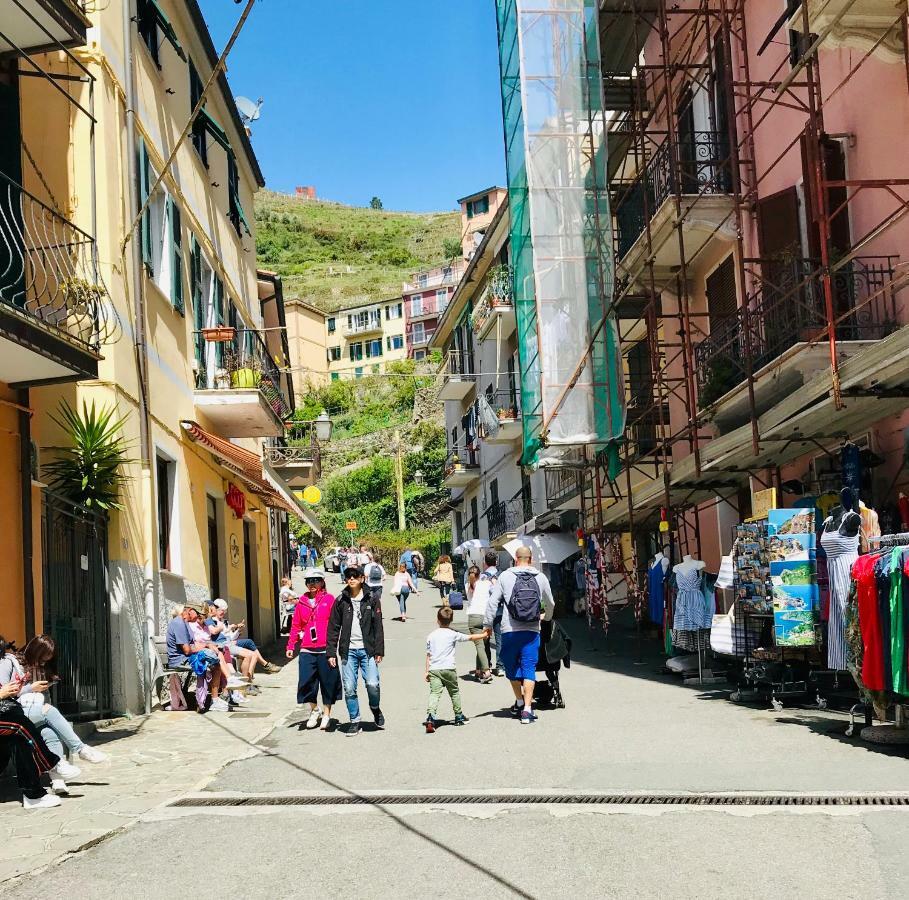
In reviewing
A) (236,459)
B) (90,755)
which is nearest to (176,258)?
(236,459)

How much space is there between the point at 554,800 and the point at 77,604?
6.69 m

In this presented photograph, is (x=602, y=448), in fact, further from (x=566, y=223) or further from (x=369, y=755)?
(x=369, y=755)

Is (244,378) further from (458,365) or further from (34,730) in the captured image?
(458,365)

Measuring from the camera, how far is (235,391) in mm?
19391

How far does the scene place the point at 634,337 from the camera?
2564 cm

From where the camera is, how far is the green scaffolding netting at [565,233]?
21.1 meters

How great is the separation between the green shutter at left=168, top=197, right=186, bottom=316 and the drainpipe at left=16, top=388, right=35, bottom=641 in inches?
214

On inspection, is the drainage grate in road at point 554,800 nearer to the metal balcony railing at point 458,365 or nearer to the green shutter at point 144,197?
the green shutter at point 144,197

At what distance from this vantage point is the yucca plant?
12633mm

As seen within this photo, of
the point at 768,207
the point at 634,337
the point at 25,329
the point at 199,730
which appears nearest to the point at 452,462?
the point at 634,337

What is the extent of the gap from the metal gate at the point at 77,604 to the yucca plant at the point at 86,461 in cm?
21

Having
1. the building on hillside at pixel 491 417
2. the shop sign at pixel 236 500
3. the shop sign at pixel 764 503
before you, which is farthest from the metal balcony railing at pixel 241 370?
the shop sign at pixel 764 503

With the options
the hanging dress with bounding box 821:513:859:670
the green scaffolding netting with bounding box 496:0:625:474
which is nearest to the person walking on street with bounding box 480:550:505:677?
the green scaffolding netting with bounding box 496:0:625:474

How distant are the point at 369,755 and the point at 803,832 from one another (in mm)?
4790
